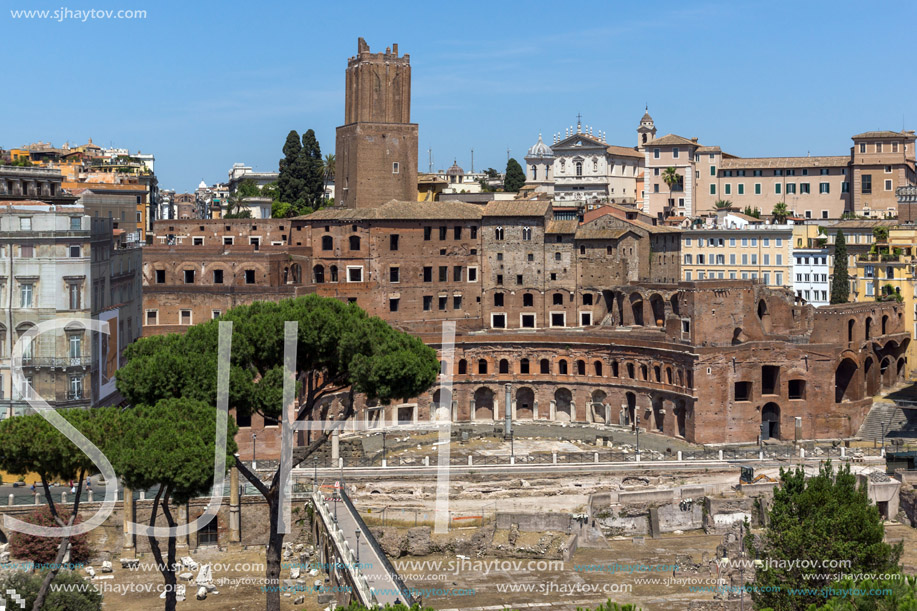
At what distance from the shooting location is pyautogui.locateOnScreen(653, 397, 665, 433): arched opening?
62875mm

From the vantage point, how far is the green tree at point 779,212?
87.2m

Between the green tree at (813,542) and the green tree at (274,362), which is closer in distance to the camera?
the green tree at (813,542)

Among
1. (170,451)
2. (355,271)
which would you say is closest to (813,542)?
(170,451)

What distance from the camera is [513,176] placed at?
11038 centimetres

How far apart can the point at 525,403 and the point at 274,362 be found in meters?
30.6

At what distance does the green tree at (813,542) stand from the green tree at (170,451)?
15483 millimetres

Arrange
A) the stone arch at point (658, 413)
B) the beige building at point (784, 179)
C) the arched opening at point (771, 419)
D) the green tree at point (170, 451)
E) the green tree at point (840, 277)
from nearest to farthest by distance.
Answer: the green tree at point (170, 451) → the arched opening at point (771, 419) → the stone arch at point (658, 413) → the green tree at point (840, 277) → the beige building at point (784, 179)

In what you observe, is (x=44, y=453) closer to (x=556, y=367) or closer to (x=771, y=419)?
(x=556, y=367)

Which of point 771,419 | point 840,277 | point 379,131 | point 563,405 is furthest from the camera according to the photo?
point 379,131

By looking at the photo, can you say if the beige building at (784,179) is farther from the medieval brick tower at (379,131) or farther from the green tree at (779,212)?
the medieval brick tower at (379,131)

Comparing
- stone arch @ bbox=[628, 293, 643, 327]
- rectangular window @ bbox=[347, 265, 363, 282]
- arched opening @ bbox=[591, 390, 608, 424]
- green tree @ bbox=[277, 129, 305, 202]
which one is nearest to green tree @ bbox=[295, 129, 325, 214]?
green tree @ bbox=[277, 129, 305, 202]

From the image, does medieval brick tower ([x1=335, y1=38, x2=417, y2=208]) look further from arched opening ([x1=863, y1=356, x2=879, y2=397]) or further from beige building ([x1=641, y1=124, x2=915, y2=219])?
arched opening ([x1=863, y1=356, x2=879, y2=397])

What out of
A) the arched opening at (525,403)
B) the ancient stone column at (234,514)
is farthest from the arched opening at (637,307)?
the ancient stone column at (234,514)

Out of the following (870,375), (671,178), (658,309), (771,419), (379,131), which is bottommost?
(771,419)
